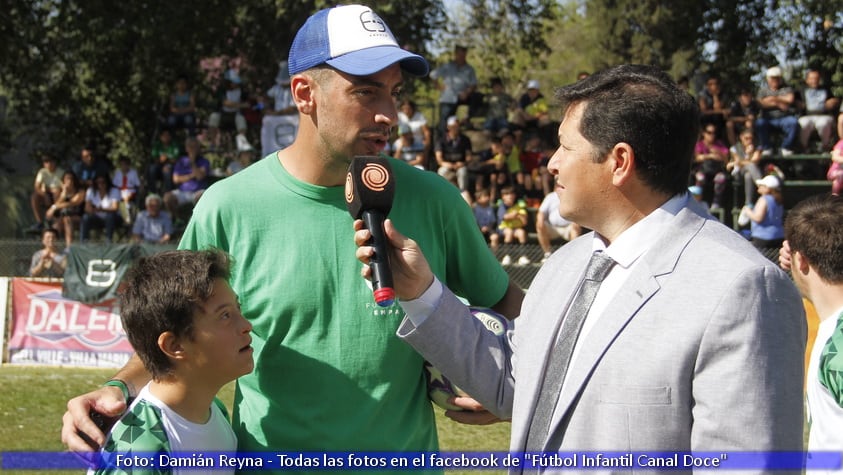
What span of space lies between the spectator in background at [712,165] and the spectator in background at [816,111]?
5.52 ft

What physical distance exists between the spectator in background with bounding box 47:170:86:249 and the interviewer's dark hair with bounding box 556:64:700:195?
1847 centimetres

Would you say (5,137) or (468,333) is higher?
(468,333)

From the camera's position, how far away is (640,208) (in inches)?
98.3

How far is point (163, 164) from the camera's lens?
70.6 ft

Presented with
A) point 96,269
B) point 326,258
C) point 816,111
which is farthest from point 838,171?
point 326,258

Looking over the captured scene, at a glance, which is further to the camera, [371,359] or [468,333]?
[371,359]

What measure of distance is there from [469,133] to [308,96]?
19.4 meters

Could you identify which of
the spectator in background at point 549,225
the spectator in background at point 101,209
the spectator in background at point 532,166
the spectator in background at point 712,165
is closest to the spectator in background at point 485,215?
the spectator in background at point 549,225

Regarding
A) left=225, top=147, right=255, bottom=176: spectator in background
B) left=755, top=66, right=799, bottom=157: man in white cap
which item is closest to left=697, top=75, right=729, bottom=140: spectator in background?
left=755, top=66, right=799, bottom=157: man in white cap

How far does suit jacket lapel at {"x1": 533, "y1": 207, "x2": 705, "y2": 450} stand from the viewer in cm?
234

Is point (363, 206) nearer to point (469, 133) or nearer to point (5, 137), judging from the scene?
point (469, 133)

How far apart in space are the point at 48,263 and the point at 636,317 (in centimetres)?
1347

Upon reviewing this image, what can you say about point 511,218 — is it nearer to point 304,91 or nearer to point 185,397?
point 304,91

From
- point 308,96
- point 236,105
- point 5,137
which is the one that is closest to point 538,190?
point 236,105
